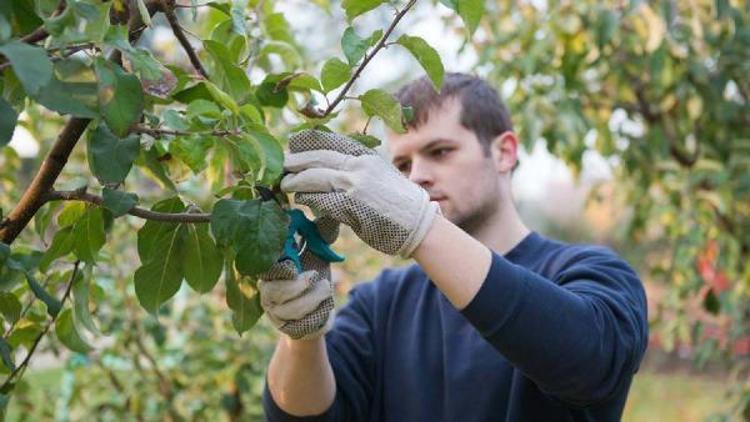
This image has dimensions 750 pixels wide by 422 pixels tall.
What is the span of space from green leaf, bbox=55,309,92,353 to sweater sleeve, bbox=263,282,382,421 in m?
0.51

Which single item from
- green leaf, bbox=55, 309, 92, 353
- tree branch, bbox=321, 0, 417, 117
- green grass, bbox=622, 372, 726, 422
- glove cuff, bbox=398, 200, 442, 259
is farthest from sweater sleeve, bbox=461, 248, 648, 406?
green grass, bbox=622, 372, 726, 422

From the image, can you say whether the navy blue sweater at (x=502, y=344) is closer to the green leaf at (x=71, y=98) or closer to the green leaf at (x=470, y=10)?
the green leaf at (x=470, y=10)

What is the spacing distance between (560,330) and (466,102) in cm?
73

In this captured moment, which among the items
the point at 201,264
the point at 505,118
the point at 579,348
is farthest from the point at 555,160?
the point at 201,264

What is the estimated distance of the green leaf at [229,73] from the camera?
4.13 feet

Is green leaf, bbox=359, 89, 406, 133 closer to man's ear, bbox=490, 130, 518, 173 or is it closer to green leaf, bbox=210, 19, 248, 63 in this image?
green leaf, bbox=210, 19, 248, 63

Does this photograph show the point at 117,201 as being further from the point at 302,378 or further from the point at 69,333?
the point at 302,378

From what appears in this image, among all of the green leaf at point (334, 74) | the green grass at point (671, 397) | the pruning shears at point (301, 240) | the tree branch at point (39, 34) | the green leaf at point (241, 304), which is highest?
the tree branch at point (39, 34)

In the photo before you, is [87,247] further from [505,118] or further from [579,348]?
[505,118]

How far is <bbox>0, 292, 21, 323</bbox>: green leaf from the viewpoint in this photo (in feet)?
3.96

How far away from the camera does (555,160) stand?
3.35 metres

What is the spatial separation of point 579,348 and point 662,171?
2.13 meters

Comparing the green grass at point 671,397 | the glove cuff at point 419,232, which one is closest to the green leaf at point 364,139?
the glove cuff at point 419,232

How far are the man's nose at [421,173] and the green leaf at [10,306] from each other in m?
0.83
